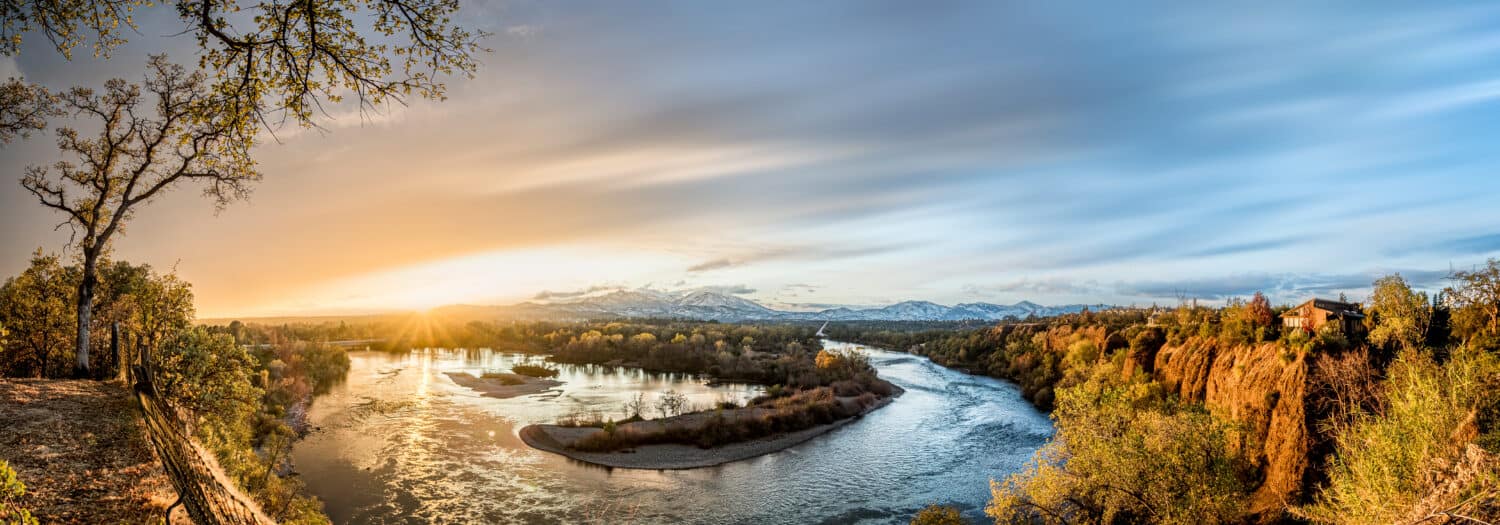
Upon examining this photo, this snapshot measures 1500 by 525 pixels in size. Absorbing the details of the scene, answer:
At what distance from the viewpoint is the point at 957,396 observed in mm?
61719

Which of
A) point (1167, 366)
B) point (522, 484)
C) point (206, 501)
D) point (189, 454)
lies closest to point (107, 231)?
point (189, 454)

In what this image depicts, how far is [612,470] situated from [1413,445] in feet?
109

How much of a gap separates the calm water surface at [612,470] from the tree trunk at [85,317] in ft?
40.0

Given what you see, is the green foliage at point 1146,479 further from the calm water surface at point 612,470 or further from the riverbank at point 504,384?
the riverbank at point 504,384

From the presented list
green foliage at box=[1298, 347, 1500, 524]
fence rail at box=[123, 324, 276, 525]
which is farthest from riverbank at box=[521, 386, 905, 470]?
green foliage at box=[1298, 347, 1500, 524]

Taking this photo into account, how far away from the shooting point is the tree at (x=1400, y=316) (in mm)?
21828

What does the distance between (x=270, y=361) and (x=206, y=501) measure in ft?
218

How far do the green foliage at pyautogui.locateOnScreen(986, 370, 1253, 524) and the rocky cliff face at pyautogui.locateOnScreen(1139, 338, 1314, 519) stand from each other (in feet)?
2.31

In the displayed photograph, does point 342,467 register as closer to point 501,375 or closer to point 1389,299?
point 501,375

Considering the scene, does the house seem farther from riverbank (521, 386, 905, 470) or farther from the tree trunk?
the tree trunk

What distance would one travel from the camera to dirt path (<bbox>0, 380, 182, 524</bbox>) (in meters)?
7.85

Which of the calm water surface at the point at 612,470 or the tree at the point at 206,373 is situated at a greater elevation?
the tree at the point at 206,373

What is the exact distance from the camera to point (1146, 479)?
21016 millimetres

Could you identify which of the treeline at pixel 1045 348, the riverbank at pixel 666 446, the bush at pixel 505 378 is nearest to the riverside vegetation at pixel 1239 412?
the riverbank at pixel 666 446
